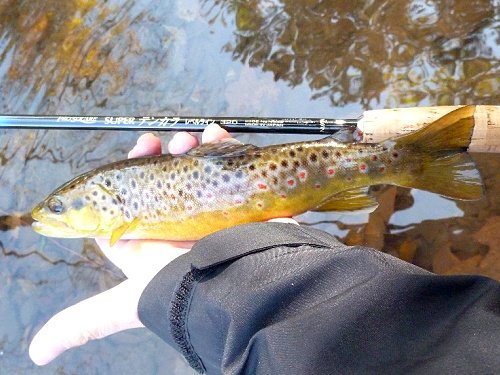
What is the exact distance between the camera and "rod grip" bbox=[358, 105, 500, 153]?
1.74m

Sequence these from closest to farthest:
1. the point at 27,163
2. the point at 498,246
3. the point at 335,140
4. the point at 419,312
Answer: the point at 419,312 → the point at 335,140 → the point at 498,246 → the point at 27,163

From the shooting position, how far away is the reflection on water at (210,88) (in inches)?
91.0

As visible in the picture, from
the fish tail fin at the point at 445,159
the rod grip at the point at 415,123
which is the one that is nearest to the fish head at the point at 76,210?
the rod grip at the point at 415,123

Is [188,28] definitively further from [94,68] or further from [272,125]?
[272,125]

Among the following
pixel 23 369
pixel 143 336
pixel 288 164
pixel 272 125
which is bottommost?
pixel 23 369

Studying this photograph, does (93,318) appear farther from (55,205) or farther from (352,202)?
(352,202)

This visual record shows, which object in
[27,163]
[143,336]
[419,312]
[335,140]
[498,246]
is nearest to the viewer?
[419,312]

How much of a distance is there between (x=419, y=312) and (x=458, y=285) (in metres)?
0.10

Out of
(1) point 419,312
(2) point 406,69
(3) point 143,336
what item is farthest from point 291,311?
(2) point 406,69

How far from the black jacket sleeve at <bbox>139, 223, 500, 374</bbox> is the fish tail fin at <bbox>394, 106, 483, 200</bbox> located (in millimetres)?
531

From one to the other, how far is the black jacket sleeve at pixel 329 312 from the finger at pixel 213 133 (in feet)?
1.98

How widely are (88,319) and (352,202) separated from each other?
887 millimetres

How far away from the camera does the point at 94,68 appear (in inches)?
116

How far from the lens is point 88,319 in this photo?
1548 mm
